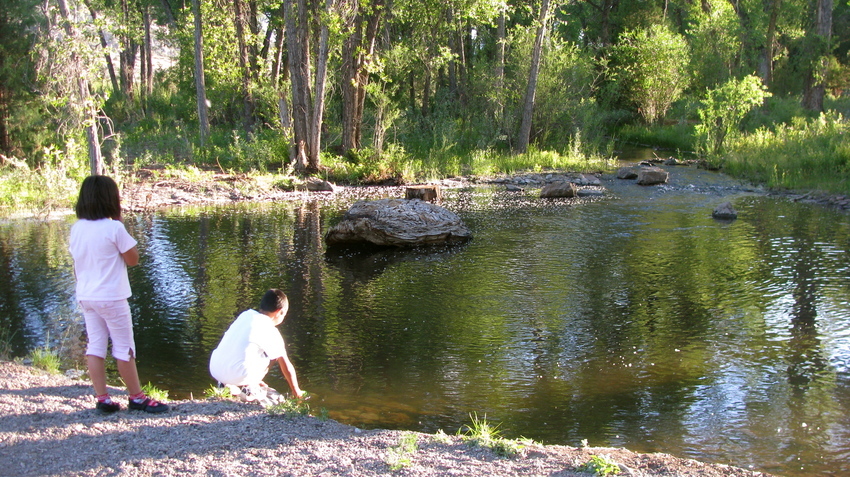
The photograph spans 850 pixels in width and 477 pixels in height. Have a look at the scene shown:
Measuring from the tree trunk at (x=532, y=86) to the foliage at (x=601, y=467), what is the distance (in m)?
21.6

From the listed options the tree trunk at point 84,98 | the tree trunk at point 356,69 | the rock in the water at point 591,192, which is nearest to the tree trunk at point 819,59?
the rock in the water at point 591,192

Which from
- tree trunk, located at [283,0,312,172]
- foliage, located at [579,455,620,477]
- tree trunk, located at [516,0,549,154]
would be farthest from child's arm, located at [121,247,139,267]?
tree trunk, located at [516,0,549,154]

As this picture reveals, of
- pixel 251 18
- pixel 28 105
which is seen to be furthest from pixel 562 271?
pixel 251 18

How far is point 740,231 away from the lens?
43.8ft

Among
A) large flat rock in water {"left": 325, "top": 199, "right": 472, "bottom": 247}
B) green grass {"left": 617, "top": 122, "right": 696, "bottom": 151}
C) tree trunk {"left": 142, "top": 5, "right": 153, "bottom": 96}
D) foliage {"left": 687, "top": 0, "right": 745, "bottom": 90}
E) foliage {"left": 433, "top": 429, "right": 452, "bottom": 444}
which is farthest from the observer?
tree trunk {"left": 142, "top": 5, "right": 153, "bottom": 96}

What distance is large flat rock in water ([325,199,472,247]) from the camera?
41.3 ft

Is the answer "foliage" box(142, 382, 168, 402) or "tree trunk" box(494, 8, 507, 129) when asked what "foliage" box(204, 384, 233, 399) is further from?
"tree trunk" box(494, 8, 507, 129)

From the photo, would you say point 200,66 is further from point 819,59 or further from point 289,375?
point 819,59

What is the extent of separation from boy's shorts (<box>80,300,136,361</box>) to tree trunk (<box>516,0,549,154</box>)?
2128cm

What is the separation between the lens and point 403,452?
4352mm

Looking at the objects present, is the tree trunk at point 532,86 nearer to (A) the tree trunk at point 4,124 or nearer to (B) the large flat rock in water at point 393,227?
(B) the large flat rock in water at point 393,227

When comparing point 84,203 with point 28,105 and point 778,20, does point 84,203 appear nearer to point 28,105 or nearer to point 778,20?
point 28,105

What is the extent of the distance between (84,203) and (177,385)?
2.34 metres

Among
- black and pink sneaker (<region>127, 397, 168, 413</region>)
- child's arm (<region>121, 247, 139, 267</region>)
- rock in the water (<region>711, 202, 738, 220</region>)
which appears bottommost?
black and pink sneaker (<region>127, 397, 168, 413</region>)
